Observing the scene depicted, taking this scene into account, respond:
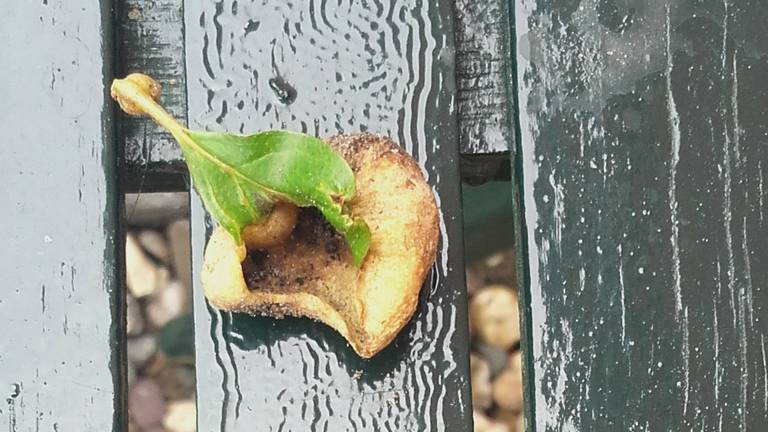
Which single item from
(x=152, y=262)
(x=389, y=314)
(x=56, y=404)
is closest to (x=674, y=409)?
(x=389, y=314)

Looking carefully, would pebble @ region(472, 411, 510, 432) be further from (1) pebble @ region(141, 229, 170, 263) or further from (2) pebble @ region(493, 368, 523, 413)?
(1) pebble @ region(141, 229, 170, 263)

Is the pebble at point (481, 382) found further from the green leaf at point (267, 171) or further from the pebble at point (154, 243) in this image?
the green leaf at point (267, 171)

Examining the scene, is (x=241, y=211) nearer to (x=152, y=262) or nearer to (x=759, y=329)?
(x=759, y=329)

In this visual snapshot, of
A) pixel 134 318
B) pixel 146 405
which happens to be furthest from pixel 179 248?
pixel 146 405

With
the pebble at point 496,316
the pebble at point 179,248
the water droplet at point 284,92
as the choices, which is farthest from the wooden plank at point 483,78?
the pebble at point 179,248

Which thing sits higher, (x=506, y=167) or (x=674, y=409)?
(x=506, y=167)

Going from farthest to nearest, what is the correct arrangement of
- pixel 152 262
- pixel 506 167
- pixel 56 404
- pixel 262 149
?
pixel 152 262 < pixel 506 167 < pixel 56 404 < pixel 262 149

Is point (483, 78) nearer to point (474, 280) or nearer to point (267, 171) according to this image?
point (267, 171)
